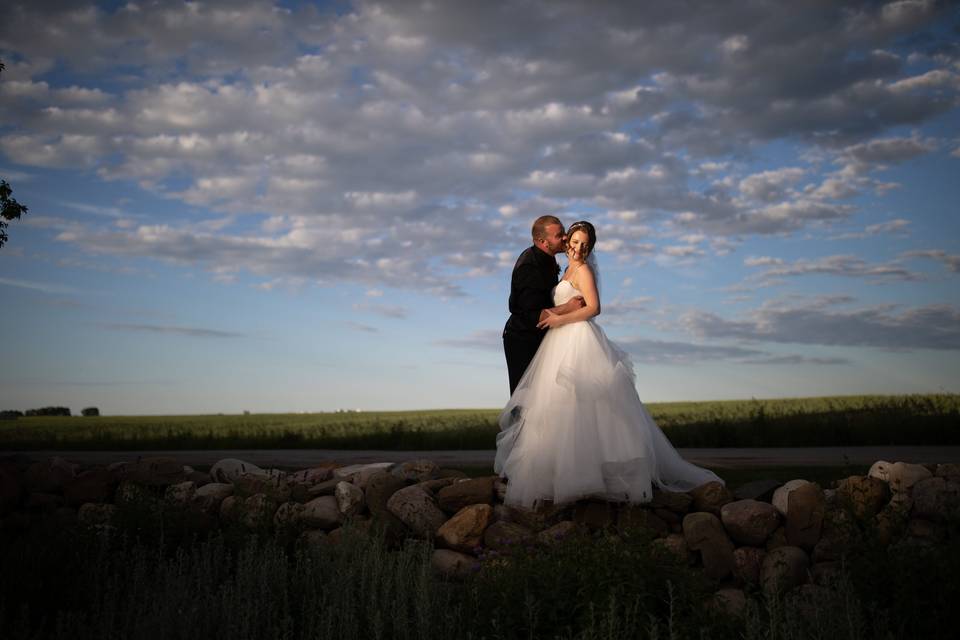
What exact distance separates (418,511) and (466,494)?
60 cm

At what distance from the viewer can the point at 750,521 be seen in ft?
26.6

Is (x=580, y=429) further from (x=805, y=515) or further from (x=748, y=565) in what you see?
(x=805, y=515)

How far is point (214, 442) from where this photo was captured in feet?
66.9

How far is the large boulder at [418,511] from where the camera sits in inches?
347

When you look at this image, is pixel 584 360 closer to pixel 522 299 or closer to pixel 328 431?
pixel 522 299

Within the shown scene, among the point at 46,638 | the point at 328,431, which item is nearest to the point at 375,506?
the point at 46,638

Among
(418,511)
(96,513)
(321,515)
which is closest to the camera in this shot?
(418,511)

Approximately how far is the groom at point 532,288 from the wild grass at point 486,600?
274 cm

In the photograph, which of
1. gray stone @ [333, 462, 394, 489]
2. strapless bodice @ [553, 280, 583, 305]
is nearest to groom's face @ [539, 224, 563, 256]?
strapless bodice @ [553, 280, 583, 305]

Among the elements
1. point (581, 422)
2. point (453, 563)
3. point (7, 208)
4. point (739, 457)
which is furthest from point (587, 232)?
point (7, 208)

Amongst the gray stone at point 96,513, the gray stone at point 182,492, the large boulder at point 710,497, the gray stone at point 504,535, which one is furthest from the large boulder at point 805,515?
the gray stone at point 96,513

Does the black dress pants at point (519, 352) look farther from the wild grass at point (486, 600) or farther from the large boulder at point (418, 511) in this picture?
the wild grass at point (486, 600)

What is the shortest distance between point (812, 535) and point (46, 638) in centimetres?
744

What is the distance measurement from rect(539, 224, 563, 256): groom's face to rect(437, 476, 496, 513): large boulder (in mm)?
2870
